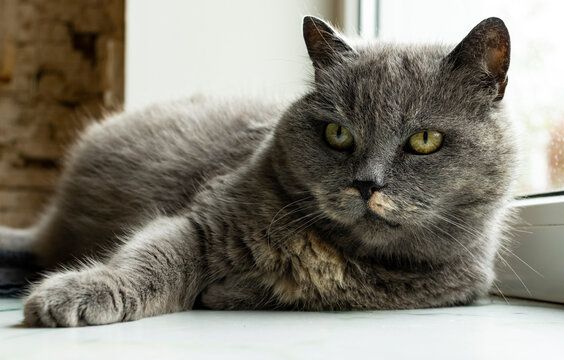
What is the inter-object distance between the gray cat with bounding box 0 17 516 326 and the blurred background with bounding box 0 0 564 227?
0.16 metres

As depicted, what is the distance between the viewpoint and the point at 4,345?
0.97 m

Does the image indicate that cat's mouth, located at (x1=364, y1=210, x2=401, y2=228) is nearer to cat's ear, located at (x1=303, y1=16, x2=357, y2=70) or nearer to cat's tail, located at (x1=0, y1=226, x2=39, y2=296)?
cat's ear, located at (x1=303, y1=16, x2=357, y2=70)

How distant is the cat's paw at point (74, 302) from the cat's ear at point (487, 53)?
75 centimetres

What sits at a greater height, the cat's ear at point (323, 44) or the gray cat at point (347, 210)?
the cat's ear at point (323, 44)

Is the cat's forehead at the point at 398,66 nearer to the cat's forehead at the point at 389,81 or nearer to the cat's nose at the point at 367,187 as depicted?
the cat's forehead at the point at 389,81

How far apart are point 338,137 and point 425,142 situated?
0.17 metres

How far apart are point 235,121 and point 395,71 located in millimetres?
615

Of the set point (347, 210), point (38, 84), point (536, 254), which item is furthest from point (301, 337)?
point (38, 84)

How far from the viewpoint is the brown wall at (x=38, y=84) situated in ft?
9.79

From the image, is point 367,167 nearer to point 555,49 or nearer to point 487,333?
point 487,333

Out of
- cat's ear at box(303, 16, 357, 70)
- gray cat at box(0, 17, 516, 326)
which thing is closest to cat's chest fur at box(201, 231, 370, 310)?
gray cat at box(0, 17, 516, 326)

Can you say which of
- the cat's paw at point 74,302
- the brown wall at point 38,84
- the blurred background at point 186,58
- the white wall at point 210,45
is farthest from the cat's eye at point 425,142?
the brown wall at point 38,84

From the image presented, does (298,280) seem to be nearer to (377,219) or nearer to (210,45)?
(377,219)

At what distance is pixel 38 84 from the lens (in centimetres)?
304
